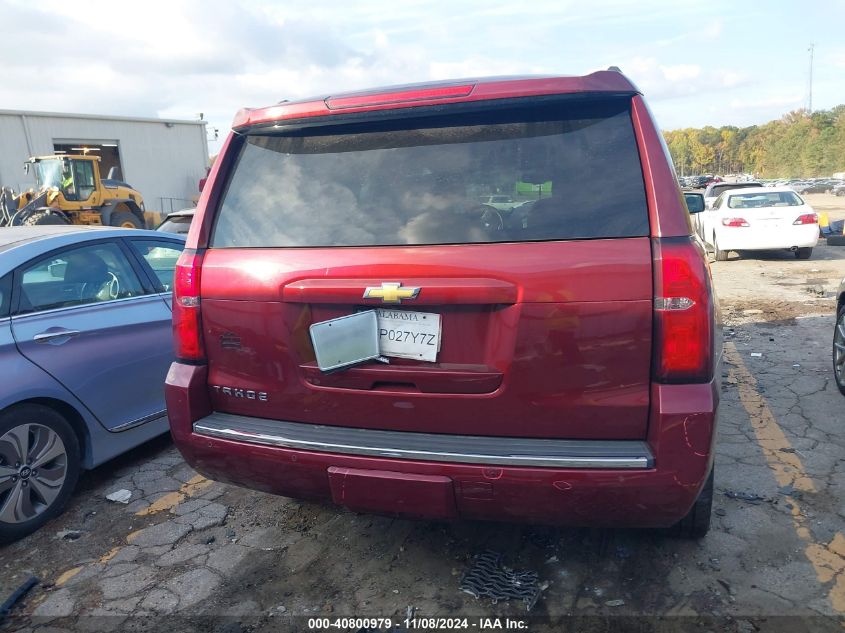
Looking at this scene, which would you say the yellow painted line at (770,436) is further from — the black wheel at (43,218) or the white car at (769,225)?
the black wheel at (43,218)

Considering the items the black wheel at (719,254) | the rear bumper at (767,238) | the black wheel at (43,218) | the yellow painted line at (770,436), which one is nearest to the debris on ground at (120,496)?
the yellow painted line at (770,436)

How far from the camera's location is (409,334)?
2291 millimetres

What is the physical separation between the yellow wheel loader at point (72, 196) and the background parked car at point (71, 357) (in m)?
16.2

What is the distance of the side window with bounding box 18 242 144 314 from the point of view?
3555 millimetres

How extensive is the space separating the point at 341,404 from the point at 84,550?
1784 millimetres

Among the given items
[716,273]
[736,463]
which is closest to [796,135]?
[716,273]

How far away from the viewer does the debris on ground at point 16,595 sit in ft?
8.85

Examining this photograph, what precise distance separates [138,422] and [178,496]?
0.61m

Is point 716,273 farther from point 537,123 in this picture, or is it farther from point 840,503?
point 537,123

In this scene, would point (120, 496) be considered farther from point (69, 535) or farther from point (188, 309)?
point (188, 309)

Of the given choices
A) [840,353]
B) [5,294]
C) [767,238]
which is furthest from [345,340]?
[767,238]

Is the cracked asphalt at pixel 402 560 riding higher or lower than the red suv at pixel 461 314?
lower

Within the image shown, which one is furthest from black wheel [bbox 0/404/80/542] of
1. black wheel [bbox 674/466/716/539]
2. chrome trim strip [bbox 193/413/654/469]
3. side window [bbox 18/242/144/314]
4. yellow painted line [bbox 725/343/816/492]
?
yellow painted line [bbox 725/343/816/492]

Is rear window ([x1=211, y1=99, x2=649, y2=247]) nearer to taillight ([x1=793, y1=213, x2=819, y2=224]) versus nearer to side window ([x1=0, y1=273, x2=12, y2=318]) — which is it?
side window ([x1=0, y1=273, x2=12, y2=318])
